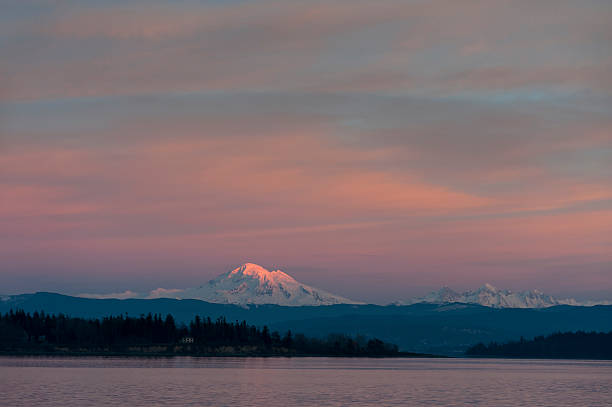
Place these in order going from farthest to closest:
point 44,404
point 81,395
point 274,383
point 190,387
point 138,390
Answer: point 274,383, point 190,387, point 138,390, point 81,395, point 44,404

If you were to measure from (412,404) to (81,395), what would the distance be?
136 feet

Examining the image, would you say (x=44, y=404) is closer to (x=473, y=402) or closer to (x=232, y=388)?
(x=232, y=388)

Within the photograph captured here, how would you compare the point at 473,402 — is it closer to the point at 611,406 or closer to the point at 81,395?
the point at 611,406

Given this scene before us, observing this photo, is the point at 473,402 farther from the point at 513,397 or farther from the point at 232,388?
the point at 232,388

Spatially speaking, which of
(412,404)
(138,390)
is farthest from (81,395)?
(412,404)

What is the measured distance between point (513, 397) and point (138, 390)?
175 feet

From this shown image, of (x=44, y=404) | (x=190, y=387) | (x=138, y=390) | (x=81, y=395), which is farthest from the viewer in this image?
(x=190, y=387)

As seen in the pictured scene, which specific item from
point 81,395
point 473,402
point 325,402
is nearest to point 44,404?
point 81,395

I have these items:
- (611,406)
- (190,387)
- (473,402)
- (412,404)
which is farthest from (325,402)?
(611,406)

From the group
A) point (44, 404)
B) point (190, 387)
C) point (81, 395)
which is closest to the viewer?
point (44, 404)

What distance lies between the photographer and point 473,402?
386 ft

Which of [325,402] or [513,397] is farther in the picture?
[513,397]

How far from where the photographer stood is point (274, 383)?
154125 millimetres

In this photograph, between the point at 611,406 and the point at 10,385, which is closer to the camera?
the point at 611,406
